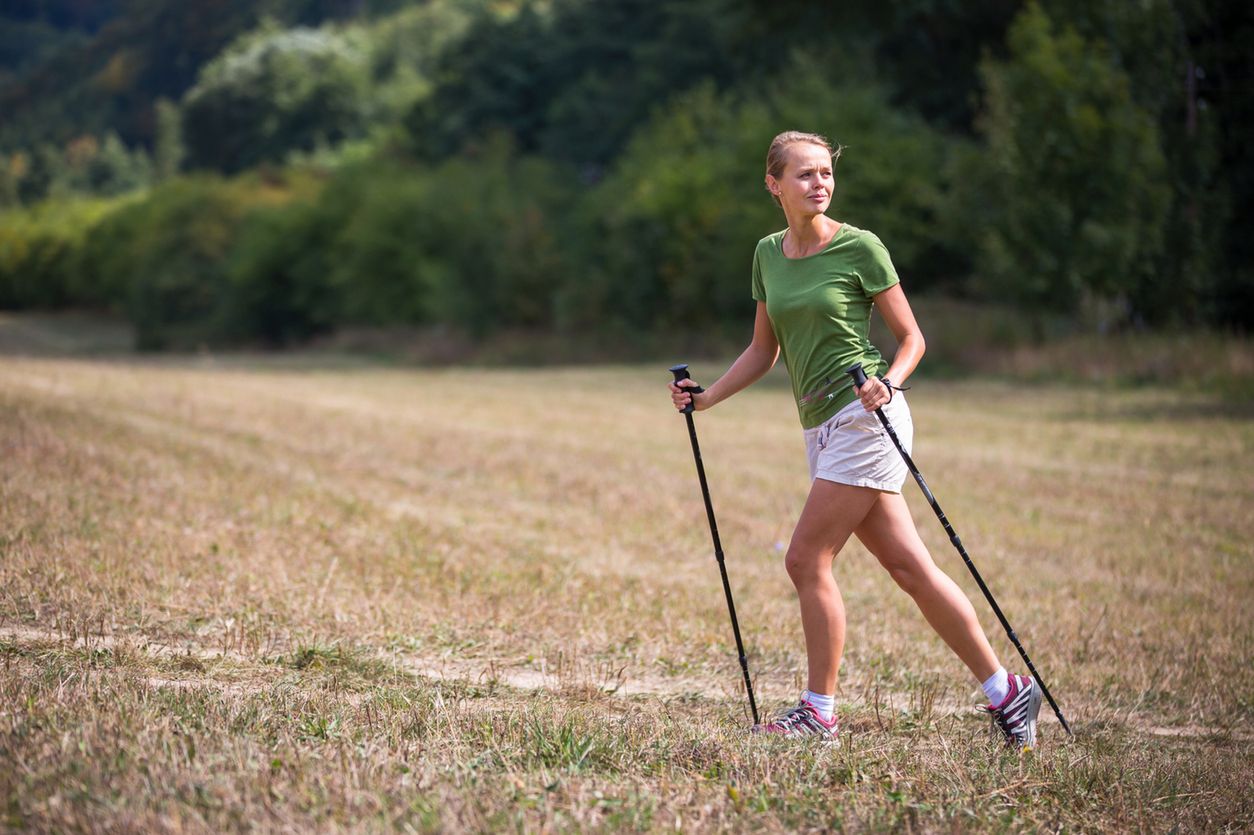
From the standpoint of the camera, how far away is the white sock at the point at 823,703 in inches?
213

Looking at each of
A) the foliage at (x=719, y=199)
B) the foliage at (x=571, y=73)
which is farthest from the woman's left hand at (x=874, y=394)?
the foliage at (x=571, y=73)

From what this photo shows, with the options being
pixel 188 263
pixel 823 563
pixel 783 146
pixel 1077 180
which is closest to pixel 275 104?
Result: pixel 188 263

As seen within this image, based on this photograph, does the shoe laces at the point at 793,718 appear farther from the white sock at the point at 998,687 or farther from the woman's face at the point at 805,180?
the woman's face at the point at 805,180

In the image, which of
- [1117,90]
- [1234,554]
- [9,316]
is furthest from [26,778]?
[9,316]

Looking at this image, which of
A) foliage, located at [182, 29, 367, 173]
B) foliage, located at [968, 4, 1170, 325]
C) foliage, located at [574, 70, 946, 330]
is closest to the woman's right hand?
foliage, located at [968, 4, 1170, 325]

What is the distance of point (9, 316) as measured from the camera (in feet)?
308

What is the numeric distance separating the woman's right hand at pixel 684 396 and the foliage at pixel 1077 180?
25664 millimetres

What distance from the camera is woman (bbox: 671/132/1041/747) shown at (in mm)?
5277

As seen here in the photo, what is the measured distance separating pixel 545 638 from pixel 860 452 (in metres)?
2.75

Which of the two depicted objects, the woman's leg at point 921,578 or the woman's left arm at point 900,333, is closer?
the woman's left arm at point 900,333

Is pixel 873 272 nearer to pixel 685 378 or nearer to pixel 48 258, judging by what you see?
pixel 685 378

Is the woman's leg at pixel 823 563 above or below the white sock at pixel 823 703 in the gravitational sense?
above

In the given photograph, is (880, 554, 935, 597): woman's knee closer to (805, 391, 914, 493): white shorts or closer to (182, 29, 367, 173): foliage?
(805, 391, 914, 493): white shorts

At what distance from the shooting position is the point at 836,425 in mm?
5336
